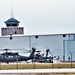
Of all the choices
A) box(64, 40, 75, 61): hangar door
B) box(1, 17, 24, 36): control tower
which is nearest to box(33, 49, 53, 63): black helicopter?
box(64, 40, 75, 61): hangar door

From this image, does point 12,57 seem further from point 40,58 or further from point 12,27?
point 12,27

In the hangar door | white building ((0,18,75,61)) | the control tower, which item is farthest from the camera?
the control tower

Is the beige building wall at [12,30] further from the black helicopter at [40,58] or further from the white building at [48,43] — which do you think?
the black helicopter at [40,58]

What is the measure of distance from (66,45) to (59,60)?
5.43ft

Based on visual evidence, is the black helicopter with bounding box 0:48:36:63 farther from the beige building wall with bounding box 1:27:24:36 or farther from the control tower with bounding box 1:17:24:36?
the control tower with bounding box 1:17:24:36

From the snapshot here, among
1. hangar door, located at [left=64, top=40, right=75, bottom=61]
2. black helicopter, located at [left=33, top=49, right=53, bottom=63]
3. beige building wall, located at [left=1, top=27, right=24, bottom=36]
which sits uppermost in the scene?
beige building wall, located at [left=1, top=27, right=24, bottom=36]

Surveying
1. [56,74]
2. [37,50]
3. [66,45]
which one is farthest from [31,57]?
[56,74]

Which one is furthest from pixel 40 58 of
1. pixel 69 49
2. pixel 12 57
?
pixel 69 49

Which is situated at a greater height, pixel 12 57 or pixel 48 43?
pixel 48 43

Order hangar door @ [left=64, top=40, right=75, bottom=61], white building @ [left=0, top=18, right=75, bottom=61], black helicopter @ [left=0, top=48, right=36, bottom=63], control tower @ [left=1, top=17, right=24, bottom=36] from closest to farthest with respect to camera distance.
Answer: hangar door @ [left=64, top=40, right=75, bottom=61] → white building @ [left=0, top=18, right=75, bottom=61] → black helicopter @ [left=0, top=48, right=36, bottom=63] → control tower @ [left=1, top=17, right=24, bottom=36]

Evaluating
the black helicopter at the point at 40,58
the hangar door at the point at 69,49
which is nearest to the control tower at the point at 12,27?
the black helicopter at the point at 40,58

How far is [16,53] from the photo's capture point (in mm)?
35719

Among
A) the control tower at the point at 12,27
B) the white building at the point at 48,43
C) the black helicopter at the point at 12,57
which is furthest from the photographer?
the control tower at the point at 12,27

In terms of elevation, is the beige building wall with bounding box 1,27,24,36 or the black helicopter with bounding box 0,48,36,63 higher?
the beige building wall with bounding box 1,27,24,36
